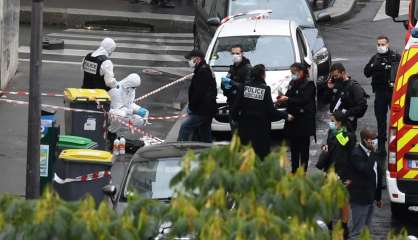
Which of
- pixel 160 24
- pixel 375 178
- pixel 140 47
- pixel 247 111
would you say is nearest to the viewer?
pixel 375 178

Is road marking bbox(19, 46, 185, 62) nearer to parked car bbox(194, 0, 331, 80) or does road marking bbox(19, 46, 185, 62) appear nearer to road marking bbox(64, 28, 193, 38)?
parked car bbox(194, 0, 331, 80)

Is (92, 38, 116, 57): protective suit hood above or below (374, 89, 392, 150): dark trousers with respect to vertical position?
above

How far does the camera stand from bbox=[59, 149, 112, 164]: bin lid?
12852 millimetres

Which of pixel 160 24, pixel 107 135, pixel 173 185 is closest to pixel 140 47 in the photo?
pixel 160 24

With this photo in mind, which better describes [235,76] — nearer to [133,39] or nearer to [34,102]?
[34,102]

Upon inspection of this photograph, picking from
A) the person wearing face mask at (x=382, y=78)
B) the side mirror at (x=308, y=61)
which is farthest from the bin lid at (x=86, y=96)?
the side mirror at (x=308, y=61)

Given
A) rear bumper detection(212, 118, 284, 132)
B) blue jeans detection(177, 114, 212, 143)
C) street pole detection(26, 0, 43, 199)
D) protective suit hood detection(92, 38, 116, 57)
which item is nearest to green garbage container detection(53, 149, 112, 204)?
street pole detection(26, 0, 43, 199)

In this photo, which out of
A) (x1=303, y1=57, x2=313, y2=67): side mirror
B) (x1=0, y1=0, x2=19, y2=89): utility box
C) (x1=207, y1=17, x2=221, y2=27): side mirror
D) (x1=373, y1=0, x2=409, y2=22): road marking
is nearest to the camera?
(x1=303, y1=57, x2=313, y2=67): side mirror

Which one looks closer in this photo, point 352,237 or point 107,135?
point 352,237

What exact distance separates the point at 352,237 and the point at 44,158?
147 inches

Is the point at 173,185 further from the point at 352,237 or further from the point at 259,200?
the point at 352,237

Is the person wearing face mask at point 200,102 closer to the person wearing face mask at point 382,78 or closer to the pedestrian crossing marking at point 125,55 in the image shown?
the person wearing face mask at point 382,78

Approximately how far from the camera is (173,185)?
5.66 meters

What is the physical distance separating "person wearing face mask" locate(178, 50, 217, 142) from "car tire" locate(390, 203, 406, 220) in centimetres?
337
